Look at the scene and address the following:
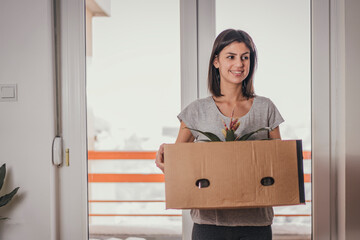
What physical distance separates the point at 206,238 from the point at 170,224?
62 centimetres

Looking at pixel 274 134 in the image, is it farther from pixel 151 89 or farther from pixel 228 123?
pixel 151 89

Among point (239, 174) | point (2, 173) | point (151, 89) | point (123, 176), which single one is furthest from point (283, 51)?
point (2, 173)

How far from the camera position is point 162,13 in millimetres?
1777

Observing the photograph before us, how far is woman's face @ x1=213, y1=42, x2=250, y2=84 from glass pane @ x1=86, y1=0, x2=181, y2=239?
1.47ft

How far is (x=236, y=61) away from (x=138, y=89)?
0.65 m

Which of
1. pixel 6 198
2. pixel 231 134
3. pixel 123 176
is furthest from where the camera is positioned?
pixel 123 176

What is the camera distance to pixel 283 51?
172 centimetres

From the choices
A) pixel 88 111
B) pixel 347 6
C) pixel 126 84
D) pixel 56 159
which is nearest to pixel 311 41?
pixel 347 6

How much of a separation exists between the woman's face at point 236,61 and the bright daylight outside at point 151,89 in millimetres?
380

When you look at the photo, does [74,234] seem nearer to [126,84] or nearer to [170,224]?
[170,224]

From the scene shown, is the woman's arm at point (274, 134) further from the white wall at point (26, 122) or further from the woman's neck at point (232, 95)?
the white wall at point (26, 122)

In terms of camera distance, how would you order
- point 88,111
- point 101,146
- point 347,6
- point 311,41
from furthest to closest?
point 101,146 < point 88,111 < point 311,41 < point 347,6

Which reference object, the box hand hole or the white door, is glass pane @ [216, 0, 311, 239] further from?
the box hand hole

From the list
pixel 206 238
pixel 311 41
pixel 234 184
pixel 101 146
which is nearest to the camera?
pixel 234 184
